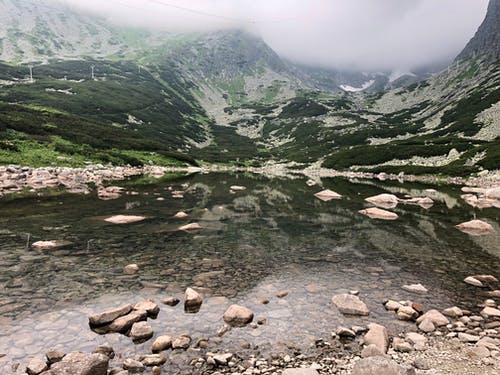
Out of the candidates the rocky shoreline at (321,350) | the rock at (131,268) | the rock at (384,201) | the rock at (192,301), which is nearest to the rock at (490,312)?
the rocky shoreline at (321,350)

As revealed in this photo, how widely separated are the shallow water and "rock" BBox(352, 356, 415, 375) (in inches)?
87.3

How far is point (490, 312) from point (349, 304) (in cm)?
471

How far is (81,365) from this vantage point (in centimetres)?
715

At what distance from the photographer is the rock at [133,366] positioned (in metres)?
7.73

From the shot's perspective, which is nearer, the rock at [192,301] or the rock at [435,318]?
the rock at [435,318]

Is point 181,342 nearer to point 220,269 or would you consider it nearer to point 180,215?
point 220,269

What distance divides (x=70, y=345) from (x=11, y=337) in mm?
1727

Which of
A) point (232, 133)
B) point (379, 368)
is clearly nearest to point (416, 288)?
point (379, 368)

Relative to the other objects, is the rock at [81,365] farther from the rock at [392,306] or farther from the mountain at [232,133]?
the mountain at [232,133]

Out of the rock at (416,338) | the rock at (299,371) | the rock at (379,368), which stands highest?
the rock at (379,368)

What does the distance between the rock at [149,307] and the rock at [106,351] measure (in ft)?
7.07

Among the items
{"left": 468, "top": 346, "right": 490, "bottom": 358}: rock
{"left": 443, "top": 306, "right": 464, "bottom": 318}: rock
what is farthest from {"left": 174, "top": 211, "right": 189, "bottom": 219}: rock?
{"left": 468, "top": 346, "right": 490, "bottom": 358}: rock

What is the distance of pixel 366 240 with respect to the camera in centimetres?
2202

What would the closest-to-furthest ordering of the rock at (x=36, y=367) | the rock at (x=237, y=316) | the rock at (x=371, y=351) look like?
the rock at (x=36, y=367) → the rock at (x=371, y=351) → the rock at (x=237, y=316)
